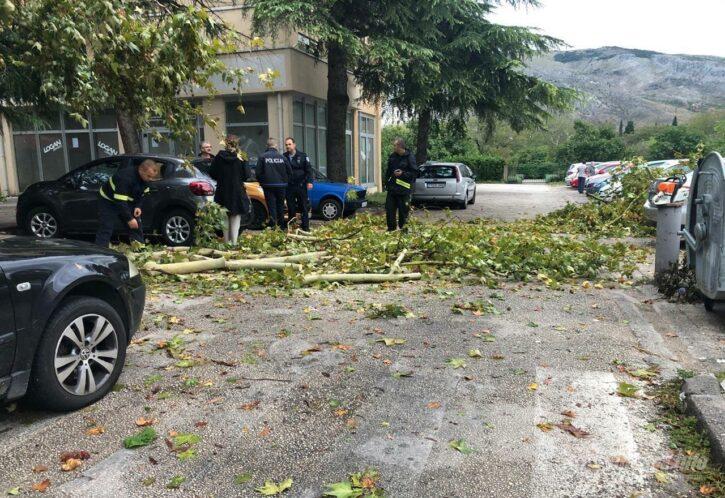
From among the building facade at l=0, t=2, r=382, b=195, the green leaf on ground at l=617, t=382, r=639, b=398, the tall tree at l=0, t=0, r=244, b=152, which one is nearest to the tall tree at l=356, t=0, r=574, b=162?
the building facade at l=0, t=2, r=382, b=195

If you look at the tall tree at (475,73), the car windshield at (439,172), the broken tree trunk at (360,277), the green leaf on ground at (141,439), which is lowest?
the green leaf on ground at (141,439)

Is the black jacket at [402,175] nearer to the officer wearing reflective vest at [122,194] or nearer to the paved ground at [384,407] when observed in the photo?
the officer wearing reflective vest at [122,194]

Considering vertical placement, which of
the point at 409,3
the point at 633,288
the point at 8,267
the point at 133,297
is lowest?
the point at 633,288

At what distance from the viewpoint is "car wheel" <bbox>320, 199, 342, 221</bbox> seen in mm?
15156

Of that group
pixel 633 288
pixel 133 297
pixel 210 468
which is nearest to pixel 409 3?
pixel 633 288

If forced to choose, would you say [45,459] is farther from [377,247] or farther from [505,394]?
[377,247]

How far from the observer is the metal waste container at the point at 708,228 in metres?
5.55

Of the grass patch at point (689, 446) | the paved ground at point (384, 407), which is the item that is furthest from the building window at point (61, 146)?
the grass patch at point (689, 446)

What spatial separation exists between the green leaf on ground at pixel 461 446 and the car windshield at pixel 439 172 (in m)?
16.9

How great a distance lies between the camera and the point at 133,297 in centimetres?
436

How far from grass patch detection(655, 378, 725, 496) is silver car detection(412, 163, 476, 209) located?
15842 mm

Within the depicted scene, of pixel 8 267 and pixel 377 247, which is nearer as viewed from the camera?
pixel 8 267

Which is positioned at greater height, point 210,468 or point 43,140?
point 43,140

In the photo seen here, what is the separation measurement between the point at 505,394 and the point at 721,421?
129 centimetres
